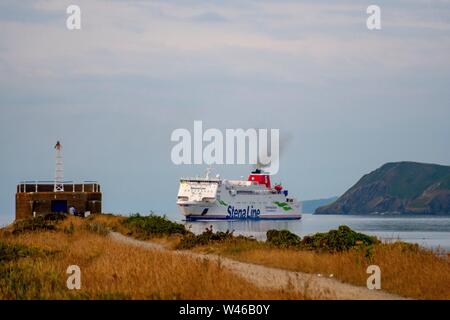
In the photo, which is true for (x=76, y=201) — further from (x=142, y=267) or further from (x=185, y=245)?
(x=142, y=267)

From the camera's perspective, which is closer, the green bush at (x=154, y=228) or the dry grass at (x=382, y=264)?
the dry grass at (x=382, y=264)

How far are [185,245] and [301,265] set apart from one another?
829 centimetres

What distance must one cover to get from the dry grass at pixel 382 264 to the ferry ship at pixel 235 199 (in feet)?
318

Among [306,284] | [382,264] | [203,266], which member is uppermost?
[306,284]

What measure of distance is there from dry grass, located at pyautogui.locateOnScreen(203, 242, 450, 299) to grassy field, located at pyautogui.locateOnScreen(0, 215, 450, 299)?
0.02 m

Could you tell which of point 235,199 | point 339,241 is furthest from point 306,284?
point 235,199

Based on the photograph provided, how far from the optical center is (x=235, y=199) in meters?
129

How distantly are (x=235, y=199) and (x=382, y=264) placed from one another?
109323 mm

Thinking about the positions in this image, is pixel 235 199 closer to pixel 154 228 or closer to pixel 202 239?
pixel 154 228

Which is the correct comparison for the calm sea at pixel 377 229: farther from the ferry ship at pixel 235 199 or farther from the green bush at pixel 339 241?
the green bush at pixel 339 241

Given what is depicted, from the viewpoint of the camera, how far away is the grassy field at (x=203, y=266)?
15314mm

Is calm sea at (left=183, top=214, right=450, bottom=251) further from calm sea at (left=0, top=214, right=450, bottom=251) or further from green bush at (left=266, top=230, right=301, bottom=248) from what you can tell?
green bush at (left=266, top=230, right=301, bottom=248)

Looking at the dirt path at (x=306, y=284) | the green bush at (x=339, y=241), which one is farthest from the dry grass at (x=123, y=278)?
the green bush at (x=339, y=241)

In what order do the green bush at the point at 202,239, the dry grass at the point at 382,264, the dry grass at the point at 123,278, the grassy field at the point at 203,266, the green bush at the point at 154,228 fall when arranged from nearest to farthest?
the dry grass at the point at 123,278, the grassy field at the point at 203,266, the dry grass at the point at 382,264, the green bush at the point at 202,239, the green bush at the point at 154,228
